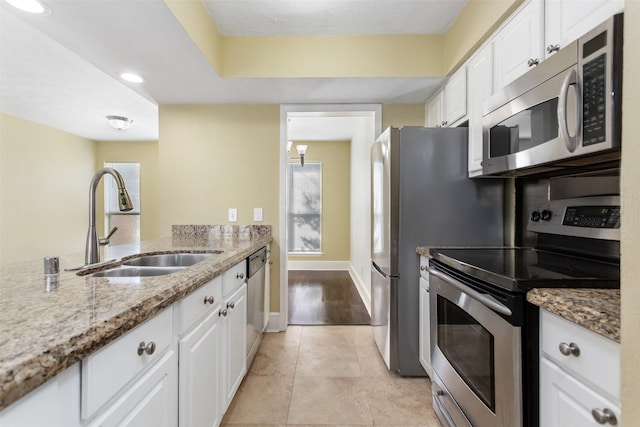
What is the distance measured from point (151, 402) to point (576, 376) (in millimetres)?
1205

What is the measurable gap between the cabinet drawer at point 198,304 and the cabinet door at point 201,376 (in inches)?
1.5

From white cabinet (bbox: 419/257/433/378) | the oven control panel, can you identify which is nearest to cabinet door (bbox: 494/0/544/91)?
the oven control panel

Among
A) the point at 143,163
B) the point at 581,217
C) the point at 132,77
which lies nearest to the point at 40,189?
the point at 143,163

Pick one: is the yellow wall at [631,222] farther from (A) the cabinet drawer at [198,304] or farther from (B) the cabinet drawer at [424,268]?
(B) the cabinet drawer at [424,268]

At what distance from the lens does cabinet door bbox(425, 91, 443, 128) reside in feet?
7.96

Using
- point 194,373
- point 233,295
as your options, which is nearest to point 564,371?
point 194,373

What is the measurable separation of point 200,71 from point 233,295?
5.39ft

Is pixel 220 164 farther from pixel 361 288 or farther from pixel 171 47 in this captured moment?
pixel 361 288

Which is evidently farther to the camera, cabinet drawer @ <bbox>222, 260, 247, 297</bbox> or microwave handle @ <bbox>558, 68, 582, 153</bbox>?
cabinet drawer @ <bbox>222, 260, 247, 297</bbox>

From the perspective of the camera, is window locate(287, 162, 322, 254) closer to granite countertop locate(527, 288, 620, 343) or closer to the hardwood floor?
the hardwood floor

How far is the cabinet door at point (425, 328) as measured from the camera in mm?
1853

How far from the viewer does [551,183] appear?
1.57m

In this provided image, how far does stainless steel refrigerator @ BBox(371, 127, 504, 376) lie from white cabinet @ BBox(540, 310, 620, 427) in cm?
104

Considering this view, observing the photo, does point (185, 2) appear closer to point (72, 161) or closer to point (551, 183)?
point (551, 183)
